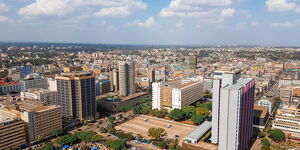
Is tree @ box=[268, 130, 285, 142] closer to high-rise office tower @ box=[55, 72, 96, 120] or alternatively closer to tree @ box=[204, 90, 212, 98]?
tree @ box=[204, 90, 212, 98]

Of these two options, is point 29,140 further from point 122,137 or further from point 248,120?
point 248,120

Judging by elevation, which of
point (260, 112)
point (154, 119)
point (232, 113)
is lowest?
point (154, 119)

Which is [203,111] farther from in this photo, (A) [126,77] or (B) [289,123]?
(A) [126,77]

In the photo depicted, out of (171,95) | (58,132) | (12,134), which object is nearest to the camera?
(12,134)

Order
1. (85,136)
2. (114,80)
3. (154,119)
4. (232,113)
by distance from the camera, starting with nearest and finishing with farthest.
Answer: (232,113) < (85,136) < (154,119) < (114,80)

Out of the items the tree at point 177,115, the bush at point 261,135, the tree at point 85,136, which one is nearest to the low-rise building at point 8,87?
the tree at point 85,136

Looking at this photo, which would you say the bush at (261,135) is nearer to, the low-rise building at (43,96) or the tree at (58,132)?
the tree at (58,132)

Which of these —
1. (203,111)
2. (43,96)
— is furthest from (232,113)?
(43,96)
